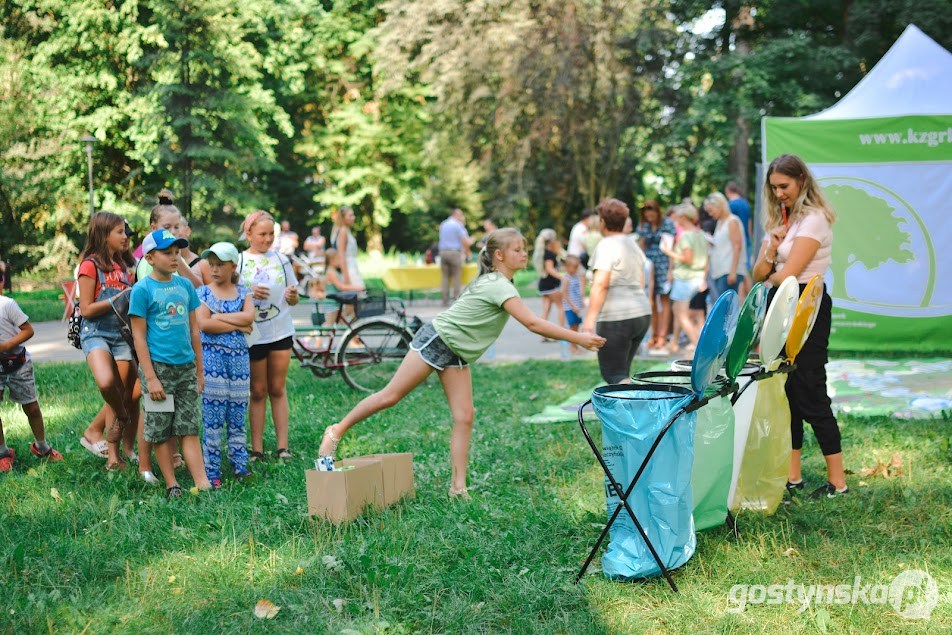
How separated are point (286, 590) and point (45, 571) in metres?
1.18

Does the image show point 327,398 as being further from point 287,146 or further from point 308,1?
point 287,146

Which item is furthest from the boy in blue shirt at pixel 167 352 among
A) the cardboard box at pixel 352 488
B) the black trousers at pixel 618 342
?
the black trousers at pixel 618 342

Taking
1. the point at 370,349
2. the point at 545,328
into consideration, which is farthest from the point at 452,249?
the point at 545,328

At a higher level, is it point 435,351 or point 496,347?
point 435,351

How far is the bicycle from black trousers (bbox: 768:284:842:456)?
16.5 ft

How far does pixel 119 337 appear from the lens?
234 inches

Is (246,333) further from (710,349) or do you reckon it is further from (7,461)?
(710,349)

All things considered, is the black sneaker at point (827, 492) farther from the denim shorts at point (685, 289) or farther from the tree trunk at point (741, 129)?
the tree trunk at point (741, 129)

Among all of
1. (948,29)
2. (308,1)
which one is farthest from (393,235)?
(948,29)

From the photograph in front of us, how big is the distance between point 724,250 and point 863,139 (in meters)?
1.98

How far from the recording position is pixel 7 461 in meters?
6.24

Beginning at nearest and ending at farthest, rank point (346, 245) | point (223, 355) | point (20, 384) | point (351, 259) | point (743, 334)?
point (743, 334), point (223, 355), point (20, 384), point (346, 245), point (351, 259)

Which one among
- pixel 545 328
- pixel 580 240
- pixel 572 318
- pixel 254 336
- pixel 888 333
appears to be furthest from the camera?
pixel 580 240

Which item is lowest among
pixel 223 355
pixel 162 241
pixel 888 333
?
pixel 888 333
